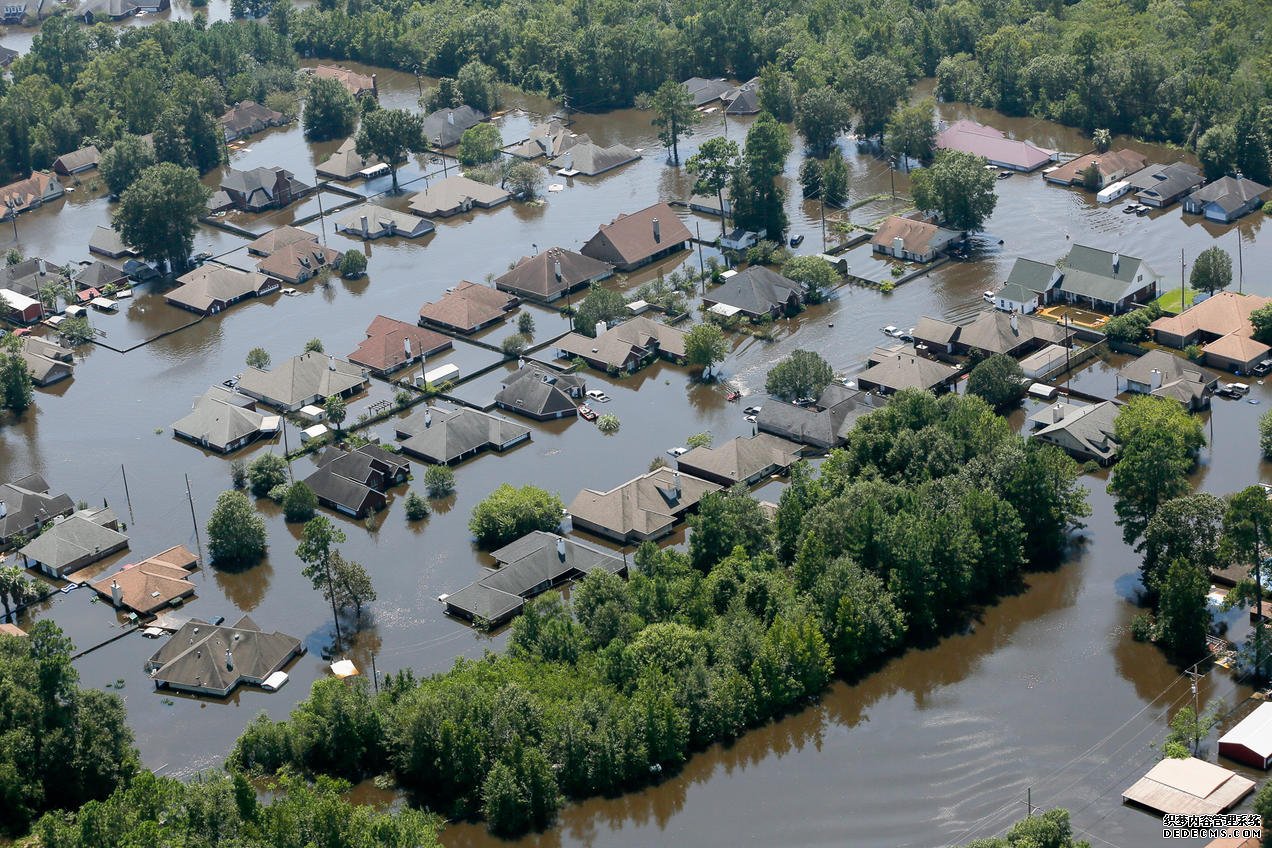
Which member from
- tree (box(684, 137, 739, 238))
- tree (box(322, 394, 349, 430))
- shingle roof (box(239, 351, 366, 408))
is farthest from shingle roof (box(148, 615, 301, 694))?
tree (box(684, 137, 739, 238))

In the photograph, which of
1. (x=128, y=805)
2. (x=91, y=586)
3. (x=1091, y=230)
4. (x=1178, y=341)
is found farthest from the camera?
(x=1091, y=230)

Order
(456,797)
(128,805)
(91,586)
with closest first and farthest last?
(128,805), (456,797), (91,586)

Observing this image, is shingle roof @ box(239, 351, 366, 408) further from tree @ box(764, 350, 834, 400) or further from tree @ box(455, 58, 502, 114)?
tree @ box(455, 58, 502, 114)

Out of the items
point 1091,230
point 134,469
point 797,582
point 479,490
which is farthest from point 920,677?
point 1091,230

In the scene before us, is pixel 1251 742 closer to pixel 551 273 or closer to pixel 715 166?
pixel 551 273

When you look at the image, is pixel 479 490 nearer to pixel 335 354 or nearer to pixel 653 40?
pixel 335 354

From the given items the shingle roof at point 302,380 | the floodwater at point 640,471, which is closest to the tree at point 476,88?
the floodwater at point 640,471

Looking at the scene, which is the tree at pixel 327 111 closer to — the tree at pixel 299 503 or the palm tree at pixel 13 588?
the tree at pixel 299 503

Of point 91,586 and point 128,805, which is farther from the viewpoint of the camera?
point 91,586
